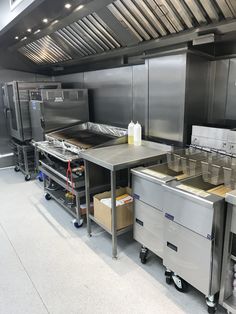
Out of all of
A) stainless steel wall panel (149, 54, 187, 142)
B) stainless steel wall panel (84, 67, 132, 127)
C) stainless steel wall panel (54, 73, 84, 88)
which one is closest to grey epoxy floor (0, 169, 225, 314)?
stainless steel wall panel (149, 54, 187, 142)

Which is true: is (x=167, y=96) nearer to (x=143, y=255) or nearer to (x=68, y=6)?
(x=68, y=6)

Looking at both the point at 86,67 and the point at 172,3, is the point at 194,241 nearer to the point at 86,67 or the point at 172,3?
the point at 172,3

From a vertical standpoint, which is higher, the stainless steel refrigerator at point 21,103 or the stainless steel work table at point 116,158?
the stainless steel refrigerator at point 21,103

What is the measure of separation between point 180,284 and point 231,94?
1.71m

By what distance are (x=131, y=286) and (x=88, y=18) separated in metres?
2.50

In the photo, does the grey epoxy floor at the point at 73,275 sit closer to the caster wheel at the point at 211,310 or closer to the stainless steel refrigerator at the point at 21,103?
the caster wheel at the point at 211,310

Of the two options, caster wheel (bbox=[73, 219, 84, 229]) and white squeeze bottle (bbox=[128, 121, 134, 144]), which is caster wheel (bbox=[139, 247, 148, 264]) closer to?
caster wheel (bbox=[73, 219, 84, 229])

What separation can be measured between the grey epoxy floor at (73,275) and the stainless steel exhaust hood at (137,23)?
1946mm

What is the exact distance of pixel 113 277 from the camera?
1938 mm

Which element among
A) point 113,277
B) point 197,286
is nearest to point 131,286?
point 113,277

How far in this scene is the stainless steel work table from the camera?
1.97 meters

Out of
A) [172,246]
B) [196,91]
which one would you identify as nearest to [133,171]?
[172,246]

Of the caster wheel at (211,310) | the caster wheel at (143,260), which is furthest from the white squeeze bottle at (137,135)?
the caster wheel at (211,310)

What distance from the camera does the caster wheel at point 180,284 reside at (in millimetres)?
1753
